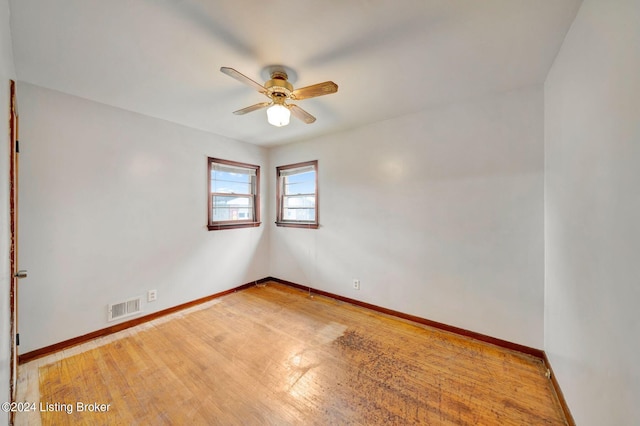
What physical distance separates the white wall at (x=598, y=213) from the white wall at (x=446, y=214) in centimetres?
39

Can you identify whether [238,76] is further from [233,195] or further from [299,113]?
[233,195]

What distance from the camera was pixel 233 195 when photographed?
393cm

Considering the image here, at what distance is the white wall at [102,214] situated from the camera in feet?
7.14

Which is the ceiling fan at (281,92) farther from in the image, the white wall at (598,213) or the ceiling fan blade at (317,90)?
the white wall at (598,213)

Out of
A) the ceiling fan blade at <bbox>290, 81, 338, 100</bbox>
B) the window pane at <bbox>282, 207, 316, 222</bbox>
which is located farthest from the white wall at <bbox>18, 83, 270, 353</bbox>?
the ceiling fan blade at <bbox>290, 81, 338, 100</bbox>

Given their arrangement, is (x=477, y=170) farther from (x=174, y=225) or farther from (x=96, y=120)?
(x=96, y=120)

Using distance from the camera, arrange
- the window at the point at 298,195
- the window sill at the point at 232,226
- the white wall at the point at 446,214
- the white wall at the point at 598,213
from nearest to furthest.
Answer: the white wall at the point at 598,213, the white wall at the point at 446,214, the window sill at the point at 232,226, the window at the point at 298,195

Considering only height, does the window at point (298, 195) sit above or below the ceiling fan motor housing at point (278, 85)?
below

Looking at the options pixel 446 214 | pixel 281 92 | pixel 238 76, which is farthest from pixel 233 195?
pixel 446 214

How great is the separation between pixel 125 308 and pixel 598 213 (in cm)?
417

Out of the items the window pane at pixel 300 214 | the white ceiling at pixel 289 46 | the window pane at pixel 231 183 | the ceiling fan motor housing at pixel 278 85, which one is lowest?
the window pane at pixel 300 214

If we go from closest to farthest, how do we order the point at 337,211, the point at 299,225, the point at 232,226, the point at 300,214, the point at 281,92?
the point at 281,92 → the point at 337,211 → the point at 232,226 → the point at 299,225 → the point at 300,214

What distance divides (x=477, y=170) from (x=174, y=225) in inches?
149

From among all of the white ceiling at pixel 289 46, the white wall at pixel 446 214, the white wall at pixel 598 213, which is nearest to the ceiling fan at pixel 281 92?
the white ceiling at pixel 289 46
